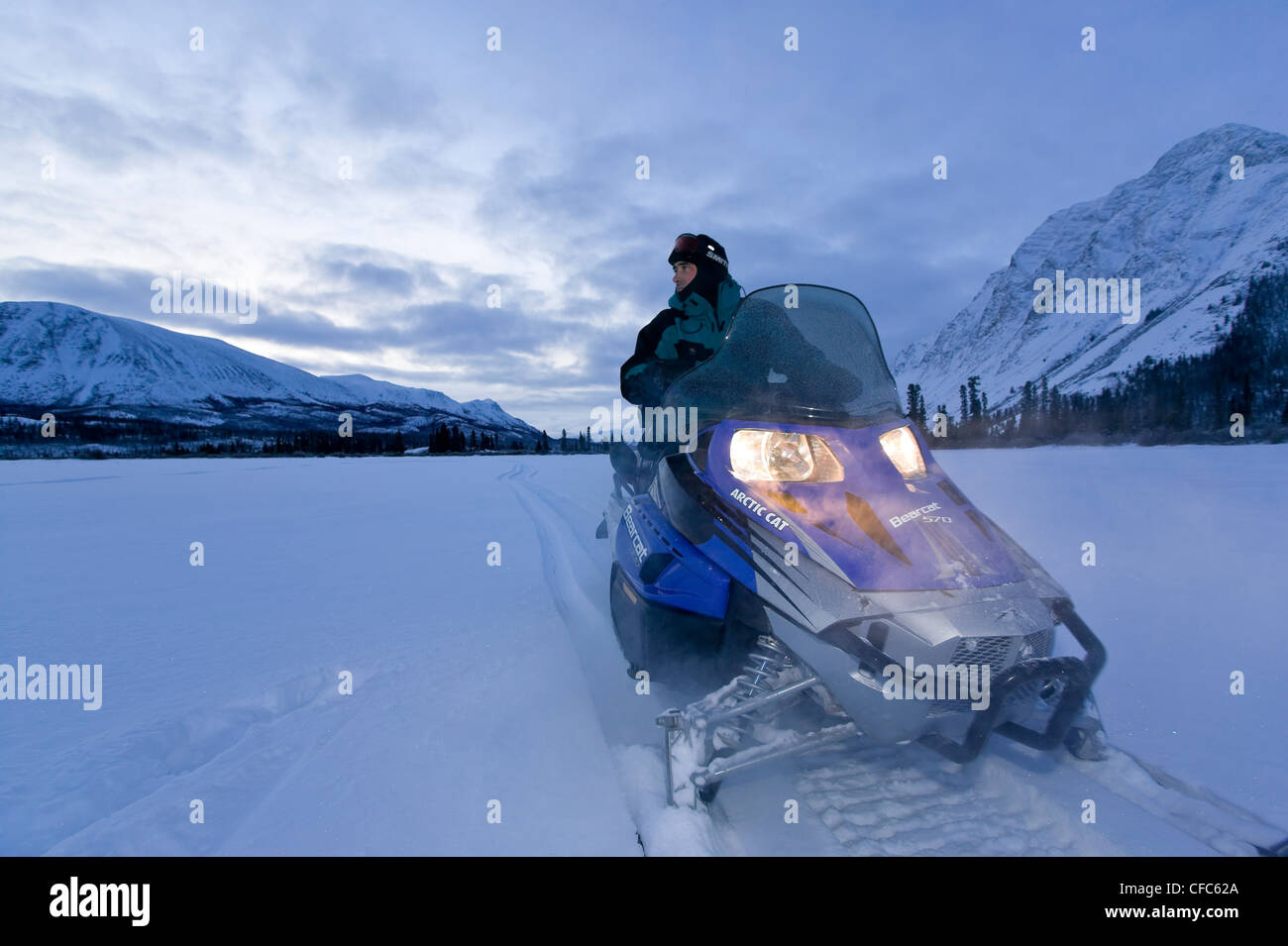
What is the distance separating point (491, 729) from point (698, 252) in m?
3.49

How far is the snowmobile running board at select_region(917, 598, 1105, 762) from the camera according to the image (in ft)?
6.71

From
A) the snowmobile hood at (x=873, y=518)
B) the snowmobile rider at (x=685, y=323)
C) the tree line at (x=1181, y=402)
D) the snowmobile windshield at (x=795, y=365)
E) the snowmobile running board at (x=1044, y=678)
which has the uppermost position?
the tree line at (x=1181, y=402)

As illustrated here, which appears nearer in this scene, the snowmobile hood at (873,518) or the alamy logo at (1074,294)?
the snowmobile hood at (873,518)

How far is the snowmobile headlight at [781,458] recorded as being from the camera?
262 cm

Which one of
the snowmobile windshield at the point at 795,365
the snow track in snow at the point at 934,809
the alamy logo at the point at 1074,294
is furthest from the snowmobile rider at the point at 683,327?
the snow track in snow at the point at 934,809

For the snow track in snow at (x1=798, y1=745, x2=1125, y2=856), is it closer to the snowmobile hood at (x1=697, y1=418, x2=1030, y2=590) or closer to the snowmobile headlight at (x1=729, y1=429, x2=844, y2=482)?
the snowmobile hood at (x1=697, y1=418, x2=1030, y2=590)

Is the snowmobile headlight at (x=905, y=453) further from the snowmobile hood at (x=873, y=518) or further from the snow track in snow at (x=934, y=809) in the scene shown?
the snow track in snow at (x=934, y=809)

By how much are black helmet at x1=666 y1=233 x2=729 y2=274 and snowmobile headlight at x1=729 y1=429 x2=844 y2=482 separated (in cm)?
226

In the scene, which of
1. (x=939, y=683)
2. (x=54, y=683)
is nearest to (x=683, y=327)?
(x=939, y=683)
